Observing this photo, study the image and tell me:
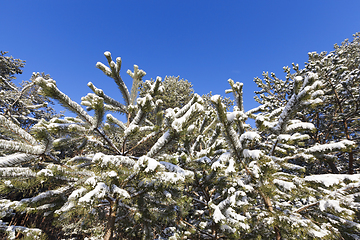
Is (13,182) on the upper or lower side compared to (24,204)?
upper

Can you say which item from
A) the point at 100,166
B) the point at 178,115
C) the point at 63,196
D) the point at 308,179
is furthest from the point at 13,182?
the point at 308,179

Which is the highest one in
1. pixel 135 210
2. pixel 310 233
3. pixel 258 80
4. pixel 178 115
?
pixel 258 80

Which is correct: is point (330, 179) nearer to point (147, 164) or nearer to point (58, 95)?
point (147, 164)

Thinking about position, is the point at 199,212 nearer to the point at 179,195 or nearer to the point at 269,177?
the point at 179,195

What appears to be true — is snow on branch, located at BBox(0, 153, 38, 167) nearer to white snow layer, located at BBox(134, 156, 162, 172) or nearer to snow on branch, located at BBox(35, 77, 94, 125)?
snow on branch, located at BBox(35, 77, 94, 125)

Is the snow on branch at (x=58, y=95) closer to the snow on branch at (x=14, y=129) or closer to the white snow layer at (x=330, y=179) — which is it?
the snow on branch at (x=14, y=129)

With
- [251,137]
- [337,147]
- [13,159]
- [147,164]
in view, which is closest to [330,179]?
[337,147]

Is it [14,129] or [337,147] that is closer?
[14,129]

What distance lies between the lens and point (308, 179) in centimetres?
229

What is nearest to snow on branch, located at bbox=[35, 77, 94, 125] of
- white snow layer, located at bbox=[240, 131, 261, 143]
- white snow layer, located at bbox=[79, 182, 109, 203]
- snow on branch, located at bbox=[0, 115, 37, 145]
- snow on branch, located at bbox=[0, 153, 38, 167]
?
snow on branch, located at bbox=[0, 115, 37, 145]

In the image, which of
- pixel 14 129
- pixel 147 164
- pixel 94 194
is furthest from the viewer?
pixel 14 129

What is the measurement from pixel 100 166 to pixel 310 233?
10.9 feet

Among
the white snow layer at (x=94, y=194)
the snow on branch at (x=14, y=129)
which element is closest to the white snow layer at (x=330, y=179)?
the white snow layer at (x=94, y=194)

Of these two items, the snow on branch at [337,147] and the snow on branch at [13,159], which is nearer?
the snow on branch at [13,159]
